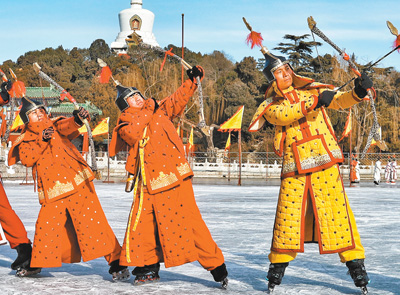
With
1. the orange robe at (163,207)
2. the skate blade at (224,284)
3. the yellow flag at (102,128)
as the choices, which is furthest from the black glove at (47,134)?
the yellow flag at (102,128)

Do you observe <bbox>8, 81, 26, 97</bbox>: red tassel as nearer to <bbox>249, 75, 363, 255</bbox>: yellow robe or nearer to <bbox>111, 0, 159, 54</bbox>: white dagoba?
<bbox>249, 75, 363, 255</bbox>: yellow robe

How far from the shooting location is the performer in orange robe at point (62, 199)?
4.94 meters

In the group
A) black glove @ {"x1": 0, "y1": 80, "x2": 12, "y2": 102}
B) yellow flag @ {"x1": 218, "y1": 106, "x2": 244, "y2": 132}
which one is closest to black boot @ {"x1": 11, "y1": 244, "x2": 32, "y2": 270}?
black glove @ {"x1": 0, "y1": 80, "x2": 12, "y2": 102}

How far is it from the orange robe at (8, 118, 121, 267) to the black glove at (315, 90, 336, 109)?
197 cm

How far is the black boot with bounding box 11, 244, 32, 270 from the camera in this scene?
5156 millimetres

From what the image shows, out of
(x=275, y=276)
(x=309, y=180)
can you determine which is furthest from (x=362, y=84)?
(x=275, y=276)

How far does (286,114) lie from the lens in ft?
14.8

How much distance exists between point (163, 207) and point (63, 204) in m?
0.90

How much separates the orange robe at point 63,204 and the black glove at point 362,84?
224 centimetres

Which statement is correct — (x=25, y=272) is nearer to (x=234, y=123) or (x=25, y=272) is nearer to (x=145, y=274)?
(x=145, y=274)

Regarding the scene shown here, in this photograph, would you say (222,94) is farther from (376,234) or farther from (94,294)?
(94,294)

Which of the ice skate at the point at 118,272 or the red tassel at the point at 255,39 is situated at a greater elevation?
the red tassel at the point at 255,39

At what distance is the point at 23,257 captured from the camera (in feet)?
17.1

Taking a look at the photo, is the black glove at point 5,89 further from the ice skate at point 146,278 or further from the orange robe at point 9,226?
the ice skate at point 146,278
